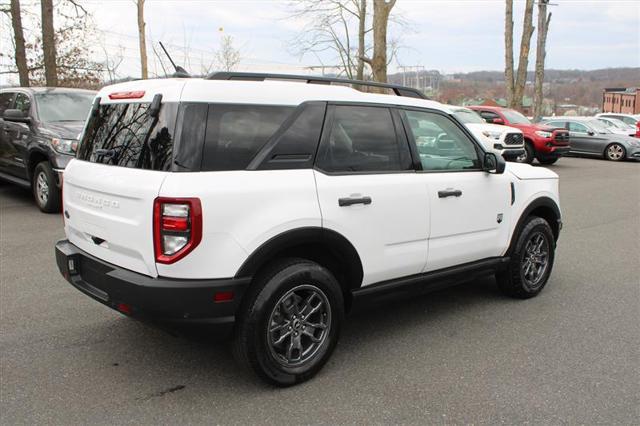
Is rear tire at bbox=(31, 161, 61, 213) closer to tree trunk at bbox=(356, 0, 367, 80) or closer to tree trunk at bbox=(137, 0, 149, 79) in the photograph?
tree trunk at bbox=(137, 0, 149, 79)

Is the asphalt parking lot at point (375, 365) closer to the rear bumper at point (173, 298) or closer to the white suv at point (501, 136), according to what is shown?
the rear bumper at point (173, 298)

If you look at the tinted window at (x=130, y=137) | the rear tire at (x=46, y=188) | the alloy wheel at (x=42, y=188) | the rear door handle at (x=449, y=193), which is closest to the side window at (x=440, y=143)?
the rear door handle at (x=449, y=193)

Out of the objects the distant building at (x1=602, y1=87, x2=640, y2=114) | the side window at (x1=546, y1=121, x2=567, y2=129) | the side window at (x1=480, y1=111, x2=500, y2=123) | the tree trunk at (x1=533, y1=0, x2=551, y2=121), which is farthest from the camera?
the distant building at (x1=602, y1=87, x2=640, y2=114)

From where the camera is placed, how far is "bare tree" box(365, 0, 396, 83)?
55.7ft

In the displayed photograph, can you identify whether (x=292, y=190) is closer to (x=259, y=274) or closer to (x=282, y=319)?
(x=259, y=274)

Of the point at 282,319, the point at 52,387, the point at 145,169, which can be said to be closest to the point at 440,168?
the point at 282,319

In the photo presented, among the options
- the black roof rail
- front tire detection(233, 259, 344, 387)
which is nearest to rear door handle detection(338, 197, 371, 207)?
front tire detection(233, 259, 344, 387)

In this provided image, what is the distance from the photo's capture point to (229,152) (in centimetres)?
310

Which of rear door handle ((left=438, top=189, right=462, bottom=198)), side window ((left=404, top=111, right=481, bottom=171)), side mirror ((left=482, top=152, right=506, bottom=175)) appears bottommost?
rear door handle ((left=438, top=189, right=462, bottom=198))

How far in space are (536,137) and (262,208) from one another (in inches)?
617

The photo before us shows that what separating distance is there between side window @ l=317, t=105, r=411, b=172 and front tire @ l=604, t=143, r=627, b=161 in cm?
1980

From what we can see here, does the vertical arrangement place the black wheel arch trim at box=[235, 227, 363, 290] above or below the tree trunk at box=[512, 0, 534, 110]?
below

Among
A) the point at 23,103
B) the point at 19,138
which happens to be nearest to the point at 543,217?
the point at 19,138

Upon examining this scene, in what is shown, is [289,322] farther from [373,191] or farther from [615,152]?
[615,152]
